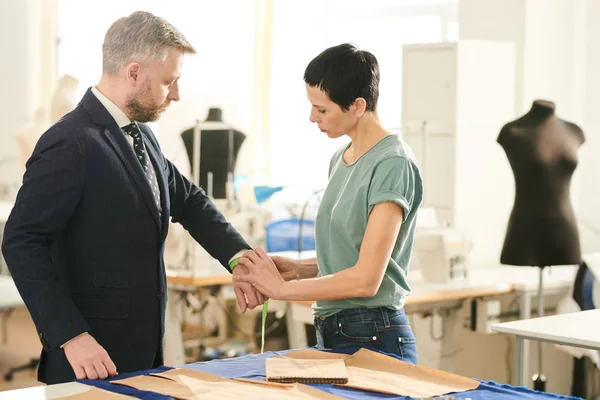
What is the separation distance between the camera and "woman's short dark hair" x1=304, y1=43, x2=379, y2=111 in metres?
2.13

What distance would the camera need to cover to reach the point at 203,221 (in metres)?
2.41

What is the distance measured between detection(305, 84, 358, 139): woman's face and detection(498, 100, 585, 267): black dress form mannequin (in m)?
2.09

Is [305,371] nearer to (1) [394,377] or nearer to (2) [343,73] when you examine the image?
(1) [394,377]

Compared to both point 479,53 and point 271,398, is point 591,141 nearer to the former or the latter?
point 479,53

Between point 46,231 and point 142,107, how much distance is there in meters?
0.36

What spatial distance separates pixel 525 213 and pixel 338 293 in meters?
2.23

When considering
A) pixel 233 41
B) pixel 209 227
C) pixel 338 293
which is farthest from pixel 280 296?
pixel 233 41

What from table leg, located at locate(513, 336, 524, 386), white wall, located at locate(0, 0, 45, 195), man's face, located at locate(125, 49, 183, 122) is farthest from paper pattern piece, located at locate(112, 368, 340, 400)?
white wall, located at locate(0, 0, 45, 195)

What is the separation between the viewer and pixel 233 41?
25.4 feet

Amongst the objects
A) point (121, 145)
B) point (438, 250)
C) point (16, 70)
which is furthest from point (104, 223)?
point (16, 70)

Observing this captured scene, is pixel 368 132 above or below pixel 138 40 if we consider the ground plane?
below

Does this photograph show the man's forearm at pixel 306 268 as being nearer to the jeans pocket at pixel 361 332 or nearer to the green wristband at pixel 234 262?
the green wristband at pixel 234 262

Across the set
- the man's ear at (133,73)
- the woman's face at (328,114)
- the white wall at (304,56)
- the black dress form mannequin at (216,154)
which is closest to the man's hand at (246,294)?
the woman's face at (328,114)

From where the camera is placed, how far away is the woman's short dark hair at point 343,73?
83.7 inches
